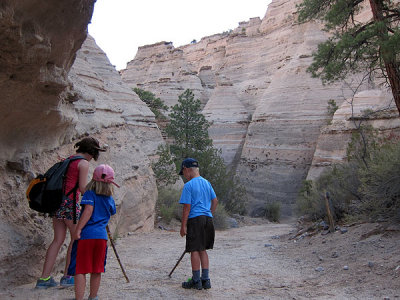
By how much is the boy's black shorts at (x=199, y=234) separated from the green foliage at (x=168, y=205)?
8084 mm

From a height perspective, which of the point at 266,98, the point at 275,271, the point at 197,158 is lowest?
the point at 275,271

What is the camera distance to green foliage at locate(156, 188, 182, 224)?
12017 millimetres

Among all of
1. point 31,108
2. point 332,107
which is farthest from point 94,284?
point 332,107

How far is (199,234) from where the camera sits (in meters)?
3.93

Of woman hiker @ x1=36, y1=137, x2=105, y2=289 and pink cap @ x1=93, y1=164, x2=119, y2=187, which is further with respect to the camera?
woman hiker @ x1=36, y1=137, x2=105, y2=289

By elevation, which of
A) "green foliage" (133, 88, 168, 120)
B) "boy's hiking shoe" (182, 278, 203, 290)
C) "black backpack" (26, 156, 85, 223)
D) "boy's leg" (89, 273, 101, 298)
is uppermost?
"green foliage" (133, 88, 168, 120)

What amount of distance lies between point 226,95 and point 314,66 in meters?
24.4

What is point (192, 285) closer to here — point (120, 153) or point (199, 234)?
point (199, 234)

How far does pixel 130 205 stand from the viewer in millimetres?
8883

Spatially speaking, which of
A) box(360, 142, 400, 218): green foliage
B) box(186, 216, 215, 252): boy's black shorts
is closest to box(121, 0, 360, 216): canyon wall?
box(360, 142, 400, 218): green foliage

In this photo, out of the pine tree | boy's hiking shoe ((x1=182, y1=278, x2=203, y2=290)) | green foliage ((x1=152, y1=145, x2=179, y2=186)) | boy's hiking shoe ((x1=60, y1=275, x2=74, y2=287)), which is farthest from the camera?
green foliage ((x1=152, y1=145, x2=179, y2=186))

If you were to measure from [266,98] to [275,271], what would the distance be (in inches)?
972

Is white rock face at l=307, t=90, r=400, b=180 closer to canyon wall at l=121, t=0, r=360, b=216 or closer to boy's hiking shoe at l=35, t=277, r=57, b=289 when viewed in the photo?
canyon wall at l=121, t=0, r=360, b=216

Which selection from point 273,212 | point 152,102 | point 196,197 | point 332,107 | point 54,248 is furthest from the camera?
point 152,102
